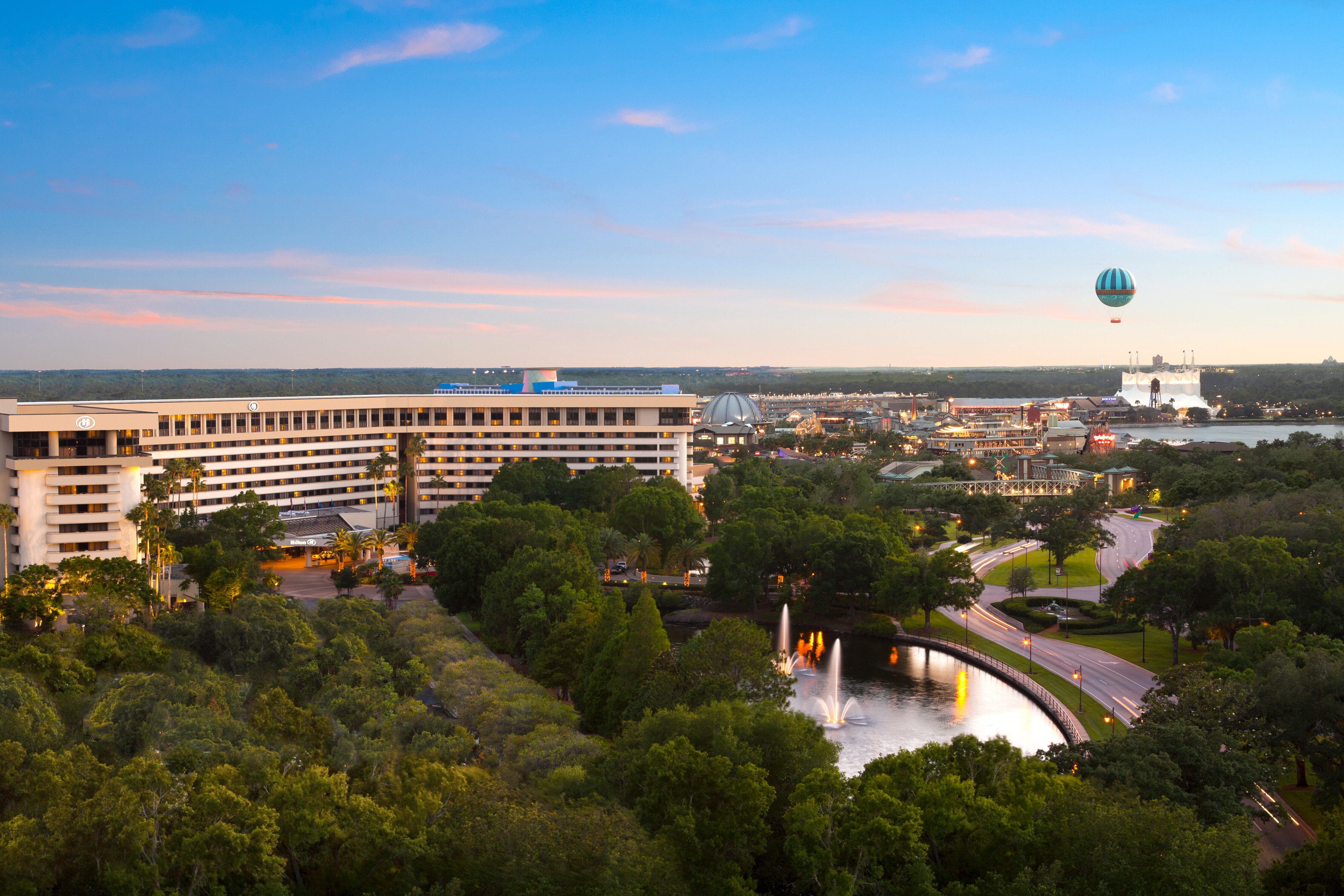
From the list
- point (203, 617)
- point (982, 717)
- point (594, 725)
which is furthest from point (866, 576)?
point (203, 617)

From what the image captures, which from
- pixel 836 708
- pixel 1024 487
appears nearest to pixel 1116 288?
pixel 1024 487

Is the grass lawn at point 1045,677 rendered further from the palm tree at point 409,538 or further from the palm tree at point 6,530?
the palm tree at point 6,530

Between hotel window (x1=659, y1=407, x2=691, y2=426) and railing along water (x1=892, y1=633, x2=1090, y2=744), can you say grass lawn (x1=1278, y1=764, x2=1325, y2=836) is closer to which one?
railing along water (x1=892, y1=633, x2=1090, y2=744)

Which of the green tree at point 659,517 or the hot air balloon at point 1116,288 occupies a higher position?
the hot air balloon at point 1116,288

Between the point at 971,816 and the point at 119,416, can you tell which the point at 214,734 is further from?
the point at 119,416

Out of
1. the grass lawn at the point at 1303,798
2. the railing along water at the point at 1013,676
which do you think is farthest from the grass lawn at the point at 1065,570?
the grass lawn at the point at 1303,798
